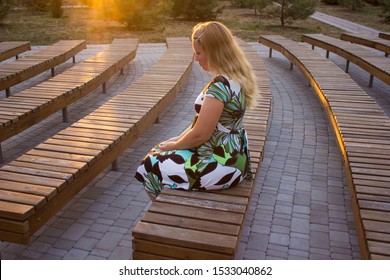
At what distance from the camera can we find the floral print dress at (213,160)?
348 centimetres

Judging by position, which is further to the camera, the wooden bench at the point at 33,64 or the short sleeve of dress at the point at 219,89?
the wooden bench at the point at 33,64

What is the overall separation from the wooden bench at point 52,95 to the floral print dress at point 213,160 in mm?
2762

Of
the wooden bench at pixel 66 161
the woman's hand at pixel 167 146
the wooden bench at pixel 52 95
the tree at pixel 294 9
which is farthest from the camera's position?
the tree at pixel 294 9

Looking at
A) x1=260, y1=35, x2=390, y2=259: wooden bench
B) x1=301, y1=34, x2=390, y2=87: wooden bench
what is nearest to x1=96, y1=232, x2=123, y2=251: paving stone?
Result: x1=260, y1=35, x2=390, y2=259: wooden bench

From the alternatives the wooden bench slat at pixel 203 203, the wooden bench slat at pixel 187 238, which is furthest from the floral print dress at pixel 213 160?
the wooden bench slat at pixel 187 238

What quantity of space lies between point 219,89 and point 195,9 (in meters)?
18.8

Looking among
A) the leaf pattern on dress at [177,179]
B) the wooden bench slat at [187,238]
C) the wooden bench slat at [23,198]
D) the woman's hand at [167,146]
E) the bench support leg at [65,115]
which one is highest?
the woman's hand at [167,146]

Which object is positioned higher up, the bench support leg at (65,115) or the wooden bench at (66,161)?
the wooden bench at (66,161)

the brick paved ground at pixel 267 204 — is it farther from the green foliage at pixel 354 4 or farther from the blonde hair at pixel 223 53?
the green foliage at pixel 354 4

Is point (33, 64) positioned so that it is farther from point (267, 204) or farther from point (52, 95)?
point (267, 204)

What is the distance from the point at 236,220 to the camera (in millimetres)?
3260

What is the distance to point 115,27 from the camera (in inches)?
775

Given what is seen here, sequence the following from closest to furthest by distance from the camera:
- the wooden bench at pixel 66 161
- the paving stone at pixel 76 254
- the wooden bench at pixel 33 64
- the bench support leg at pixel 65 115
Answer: the wooden bench at pixel 66 161
the paving stone at pixel 76 254
the bench support leg at pixel 65 115
the wooden bench at pixel 33 64
